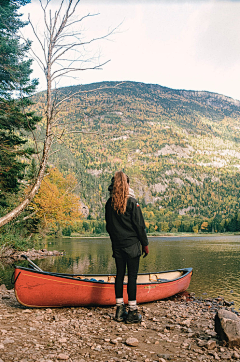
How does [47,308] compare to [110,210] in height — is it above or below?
below

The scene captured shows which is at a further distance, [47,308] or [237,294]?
[237,294]

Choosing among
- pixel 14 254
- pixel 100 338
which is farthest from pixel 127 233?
pixel 14 254

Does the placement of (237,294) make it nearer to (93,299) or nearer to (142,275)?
(142,275)

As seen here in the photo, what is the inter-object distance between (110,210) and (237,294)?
8.38 meters

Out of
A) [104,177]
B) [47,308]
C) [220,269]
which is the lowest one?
[220,269]

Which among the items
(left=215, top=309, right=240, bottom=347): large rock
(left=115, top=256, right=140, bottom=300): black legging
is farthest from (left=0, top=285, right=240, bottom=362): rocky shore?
(left=115, top=256, right=140, bottom=300): black legging

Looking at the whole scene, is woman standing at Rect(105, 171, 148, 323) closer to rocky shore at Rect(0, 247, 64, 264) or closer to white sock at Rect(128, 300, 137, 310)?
white sock at Rect(128, 300, 137, 310)

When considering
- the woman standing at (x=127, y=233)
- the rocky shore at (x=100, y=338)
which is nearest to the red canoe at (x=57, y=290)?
the rocky shore at (x=100, y=338)

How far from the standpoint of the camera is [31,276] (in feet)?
22.5

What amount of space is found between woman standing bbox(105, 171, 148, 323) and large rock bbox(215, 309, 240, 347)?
1.71 m

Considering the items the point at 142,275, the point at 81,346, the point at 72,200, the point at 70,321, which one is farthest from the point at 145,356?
the point at 72,200

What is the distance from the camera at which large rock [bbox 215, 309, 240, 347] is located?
177 inches

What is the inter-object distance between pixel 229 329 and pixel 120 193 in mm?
3071

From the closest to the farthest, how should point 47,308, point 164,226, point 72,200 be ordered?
point 47,308 < point 72,200 < point 164,226
